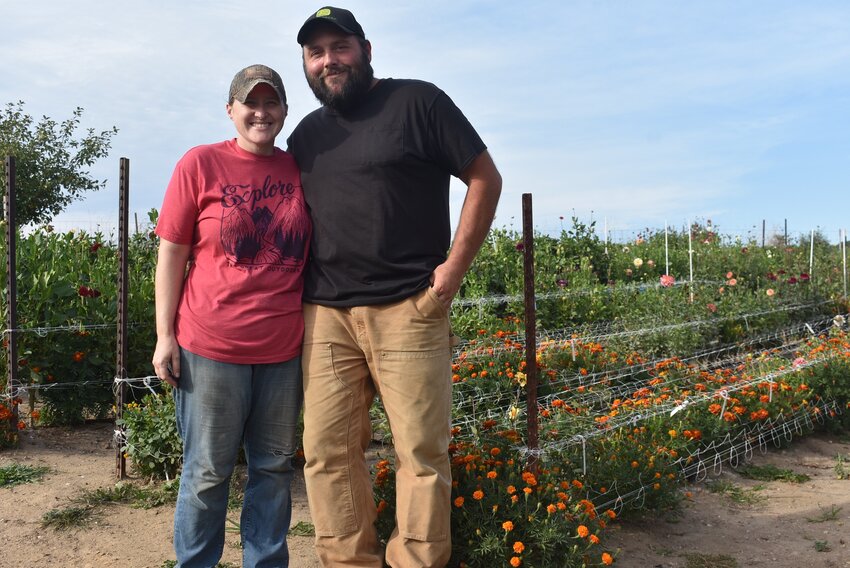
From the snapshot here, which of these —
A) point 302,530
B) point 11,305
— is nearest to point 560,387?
point 302,530

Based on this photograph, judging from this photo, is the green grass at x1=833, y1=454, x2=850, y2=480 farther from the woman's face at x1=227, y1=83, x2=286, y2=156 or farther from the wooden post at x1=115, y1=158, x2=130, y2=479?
the wooden post at x1=115, y1=158, x2=130, y2=479

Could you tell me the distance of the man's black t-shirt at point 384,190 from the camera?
256 centimetres

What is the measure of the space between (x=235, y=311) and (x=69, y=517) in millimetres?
1894

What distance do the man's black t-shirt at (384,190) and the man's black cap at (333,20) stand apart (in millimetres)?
239

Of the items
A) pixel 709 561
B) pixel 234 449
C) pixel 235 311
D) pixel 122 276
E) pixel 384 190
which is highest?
pixel 384 190

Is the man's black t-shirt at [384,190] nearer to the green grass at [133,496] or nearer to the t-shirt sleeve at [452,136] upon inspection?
the t-shirt sleeve at [452,136]

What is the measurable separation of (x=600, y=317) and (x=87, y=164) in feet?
35.3

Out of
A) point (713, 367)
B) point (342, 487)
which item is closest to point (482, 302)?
point (713, 367)

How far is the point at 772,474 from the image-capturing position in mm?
4711

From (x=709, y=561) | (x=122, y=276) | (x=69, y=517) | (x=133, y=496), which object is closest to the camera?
(x=709, y=561)

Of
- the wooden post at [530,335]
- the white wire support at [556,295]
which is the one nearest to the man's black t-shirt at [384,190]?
the wooden post at [530,335]

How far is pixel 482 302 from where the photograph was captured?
24.0 ft

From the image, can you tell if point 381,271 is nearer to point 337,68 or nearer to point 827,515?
point 337,68

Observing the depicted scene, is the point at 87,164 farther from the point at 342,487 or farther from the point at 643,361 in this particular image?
the point at 342,487
